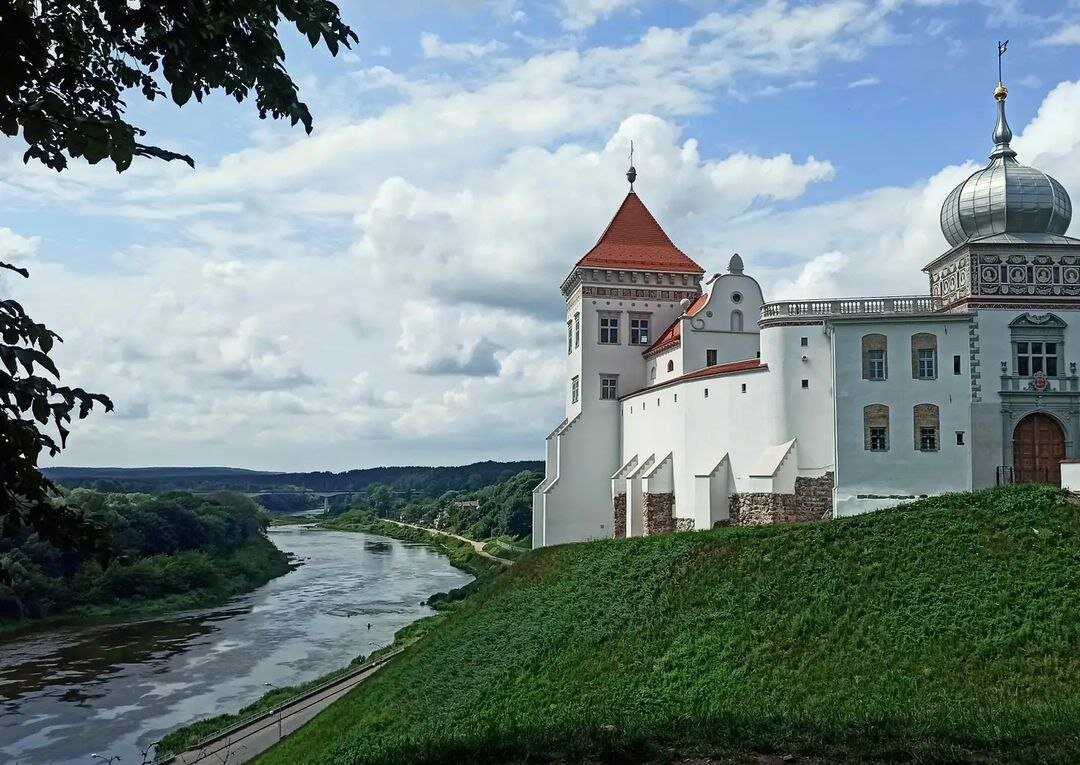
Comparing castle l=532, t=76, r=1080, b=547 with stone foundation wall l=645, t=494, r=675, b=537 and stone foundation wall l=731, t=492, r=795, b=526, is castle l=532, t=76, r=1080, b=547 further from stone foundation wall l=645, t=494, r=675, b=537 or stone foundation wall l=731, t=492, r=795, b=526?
stone foundation wall l=645, t=494, r=675, b=537

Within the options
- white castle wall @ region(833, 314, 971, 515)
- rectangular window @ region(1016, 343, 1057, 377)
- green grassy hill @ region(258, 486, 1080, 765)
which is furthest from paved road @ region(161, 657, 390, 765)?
rectangular window @ region(1016, 343, 1057, 377)

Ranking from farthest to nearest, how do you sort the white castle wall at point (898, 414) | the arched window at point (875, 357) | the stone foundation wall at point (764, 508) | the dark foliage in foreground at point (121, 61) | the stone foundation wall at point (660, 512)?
the stone foundation wall at point (660, 512), the stone foundation wall at point (764, 508), the arched window at point (875, 357), the white castle wall at point (898, 414), the dark foliage in foreground at point (121, 61)

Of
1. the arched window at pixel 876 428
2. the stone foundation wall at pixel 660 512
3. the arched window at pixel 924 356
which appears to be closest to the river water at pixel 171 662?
the stone foundation wall at pixel 660 512

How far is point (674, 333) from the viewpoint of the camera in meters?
37.3

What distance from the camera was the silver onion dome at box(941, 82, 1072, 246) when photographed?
86.3 ft

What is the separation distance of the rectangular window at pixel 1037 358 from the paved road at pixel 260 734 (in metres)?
22.6

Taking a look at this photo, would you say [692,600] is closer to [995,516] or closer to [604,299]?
[995,516]

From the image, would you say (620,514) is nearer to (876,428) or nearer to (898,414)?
(876,428)

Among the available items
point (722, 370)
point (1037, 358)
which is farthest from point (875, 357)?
point (722, 370)

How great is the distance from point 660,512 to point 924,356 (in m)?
12.3

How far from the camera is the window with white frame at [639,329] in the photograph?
136ft

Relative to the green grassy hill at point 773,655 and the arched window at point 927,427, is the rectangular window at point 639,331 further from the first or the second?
the green grassy hill at point 773,655

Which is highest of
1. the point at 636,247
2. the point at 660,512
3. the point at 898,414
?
the point at 636,247

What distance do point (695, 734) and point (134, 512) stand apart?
58.5 metres
